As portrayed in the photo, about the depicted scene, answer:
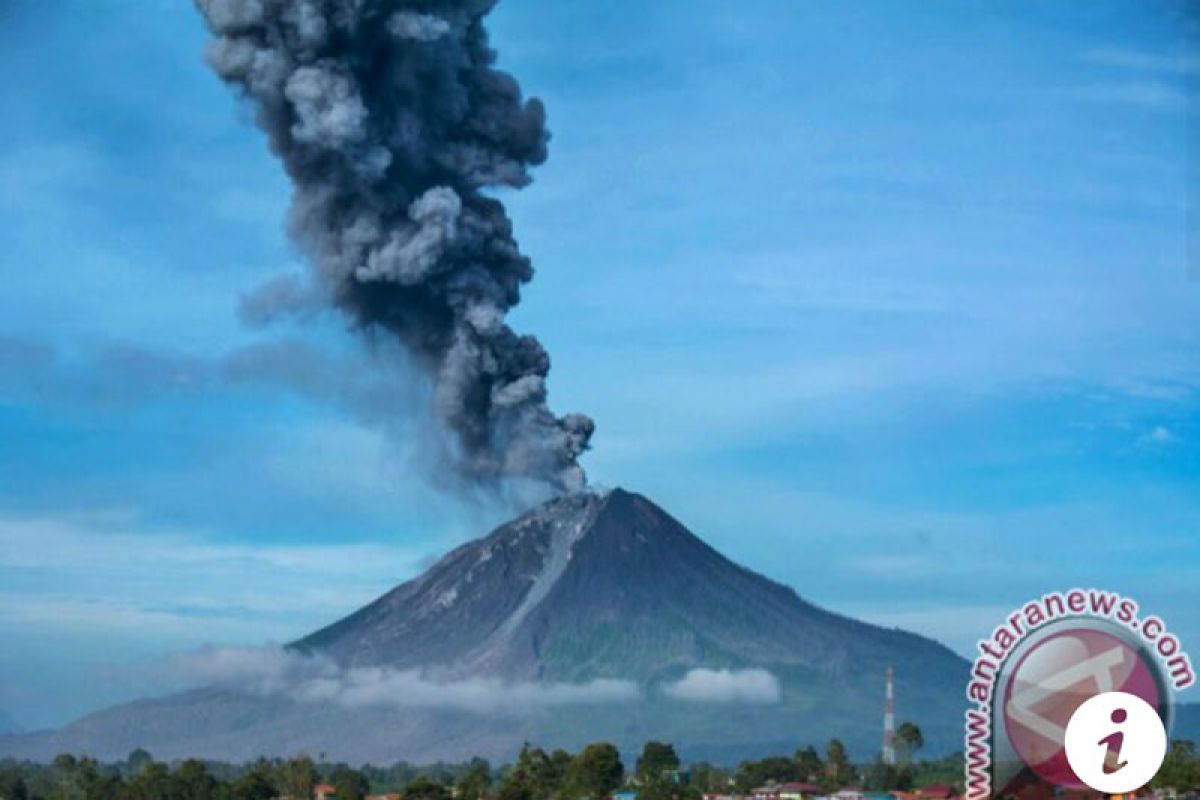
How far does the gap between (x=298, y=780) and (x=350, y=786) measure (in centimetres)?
223

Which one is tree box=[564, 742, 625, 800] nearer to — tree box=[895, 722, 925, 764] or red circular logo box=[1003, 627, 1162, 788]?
tree box=[895, 722, 925, 764]

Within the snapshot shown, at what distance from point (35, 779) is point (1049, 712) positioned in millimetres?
99500

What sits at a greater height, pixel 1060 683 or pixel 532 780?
pixel 532 780

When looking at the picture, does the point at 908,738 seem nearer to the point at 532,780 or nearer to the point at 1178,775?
the point at 532,780

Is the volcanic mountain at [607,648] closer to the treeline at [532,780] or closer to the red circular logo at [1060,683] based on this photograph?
the treeline at [532,780]

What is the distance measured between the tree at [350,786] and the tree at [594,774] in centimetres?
885

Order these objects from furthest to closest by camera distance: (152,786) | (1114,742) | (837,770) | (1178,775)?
(837,770) → (152,786) → (1178,775) → (1114,742)

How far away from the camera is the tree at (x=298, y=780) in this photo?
8731 centimetres

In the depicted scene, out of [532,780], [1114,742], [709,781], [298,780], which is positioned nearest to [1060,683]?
[1114,742]

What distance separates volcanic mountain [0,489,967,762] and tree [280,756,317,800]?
7602cm

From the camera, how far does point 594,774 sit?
79.1m

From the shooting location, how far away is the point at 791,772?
3676 inches

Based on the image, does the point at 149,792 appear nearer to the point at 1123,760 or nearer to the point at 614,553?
the point at 1123,760

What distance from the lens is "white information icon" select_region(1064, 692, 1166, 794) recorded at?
14766 mm
